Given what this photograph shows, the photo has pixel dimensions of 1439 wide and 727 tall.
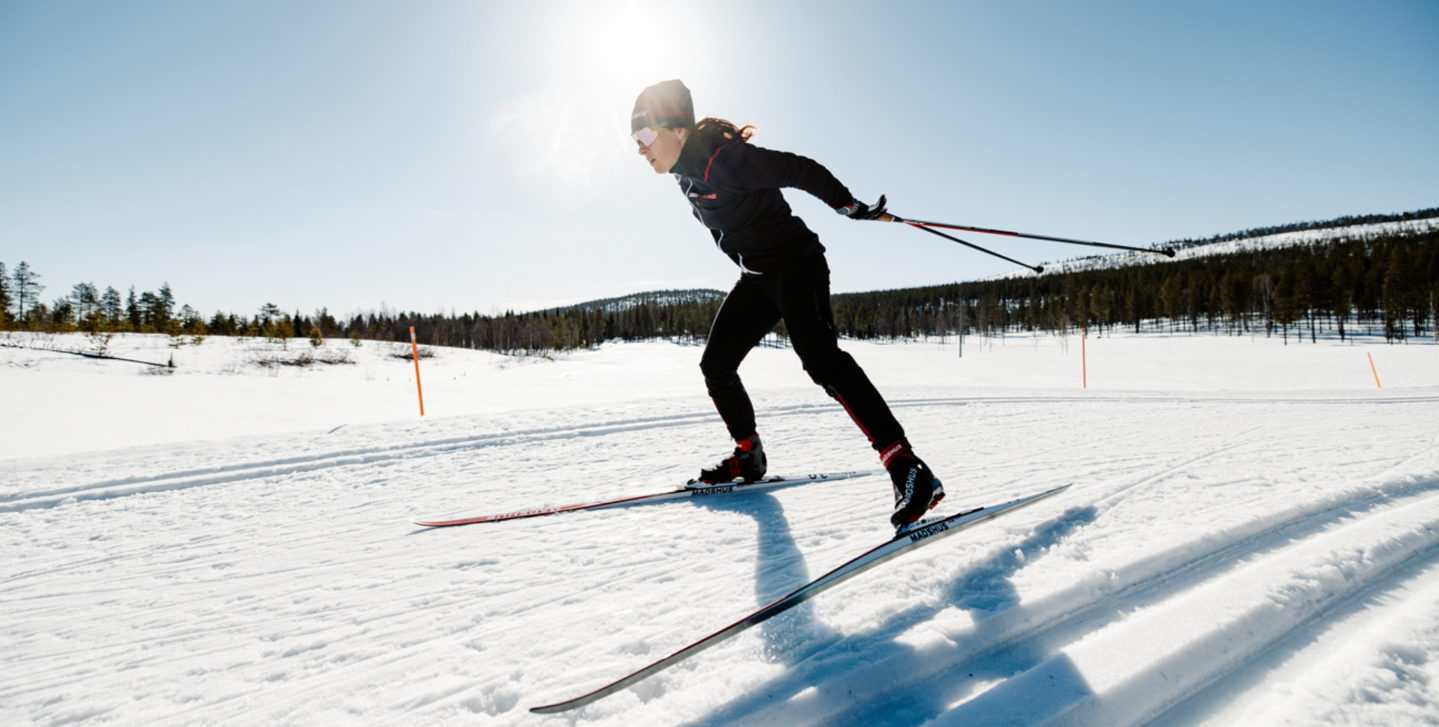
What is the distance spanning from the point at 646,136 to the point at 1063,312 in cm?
8750

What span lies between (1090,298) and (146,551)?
9883cm

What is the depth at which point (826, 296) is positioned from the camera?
247cm

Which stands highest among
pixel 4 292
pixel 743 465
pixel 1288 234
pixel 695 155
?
pixel 1288 234

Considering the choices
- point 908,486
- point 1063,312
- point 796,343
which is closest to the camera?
point 908,486

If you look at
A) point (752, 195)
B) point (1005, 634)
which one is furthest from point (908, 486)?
point (752, 195)

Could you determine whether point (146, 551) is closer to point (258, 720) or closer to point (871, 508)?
point (258, 720)

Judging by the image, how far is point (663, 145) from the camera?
246cm

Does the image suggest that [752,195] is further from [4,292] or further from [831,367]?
[4,292]

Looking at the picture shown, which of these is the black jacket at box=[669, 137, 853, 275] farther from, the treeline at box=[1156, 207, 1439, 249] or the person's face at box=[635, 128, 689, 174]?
the treeline at box=[1156, 207, 1439, 249]

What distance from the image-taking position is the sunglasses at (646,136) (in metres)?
2.43

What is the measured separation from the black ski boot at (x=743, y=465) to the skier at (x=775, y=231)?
66 centimetres

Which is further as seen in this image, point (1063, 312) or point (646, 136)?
point (1063, 312)

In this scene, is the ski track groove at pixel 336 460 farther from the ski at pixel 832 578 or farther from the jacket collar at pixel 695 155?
the ski at pixel 832 578

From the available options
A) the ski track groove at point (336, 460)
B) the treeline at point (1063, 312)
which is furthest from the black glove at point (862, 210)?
the treeline at point (1063, 312)
